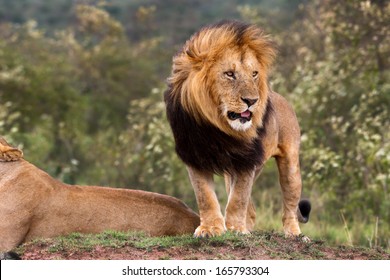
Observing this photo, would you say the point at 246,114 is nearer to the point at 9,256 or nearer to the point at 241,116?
the point at 241,116

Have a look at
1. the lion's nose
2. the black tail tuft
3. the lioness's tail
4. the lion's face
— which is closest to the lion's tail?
the lion's face

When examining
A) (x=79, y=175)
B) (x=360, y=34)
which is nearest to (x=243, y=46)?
(x=360, y=34)

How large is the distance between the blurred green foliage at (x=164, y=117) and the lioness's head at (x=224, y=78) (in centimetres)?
264

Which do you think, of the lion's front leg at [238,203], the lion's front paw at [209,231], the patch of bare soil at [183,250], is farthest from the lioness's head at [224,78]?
the patch of bare soil at [183,250]

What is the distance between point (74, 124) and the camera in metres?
16.6

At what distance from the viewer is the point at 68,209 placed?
595cm

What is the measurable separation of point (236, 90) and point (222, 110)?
15 centimetres

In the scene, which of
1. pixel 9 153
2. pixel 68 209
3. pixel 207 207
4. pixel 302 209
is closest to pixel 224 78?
pixel 207 207

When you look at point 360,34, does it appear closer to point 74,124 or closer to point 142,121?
point 142,121

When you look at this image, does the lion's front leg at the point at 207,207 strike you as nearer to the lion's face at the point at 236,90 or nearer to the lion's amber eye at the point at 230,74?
the lion's face at the point at 236,90

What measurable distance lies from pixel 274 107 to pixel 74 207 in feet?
5.06

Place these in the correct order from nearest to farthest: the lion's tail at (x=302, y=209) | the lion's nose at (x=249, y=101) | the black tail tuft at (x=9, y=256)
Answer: the black tail tuft at (x=9, y=256) → the lion's nose at (x=249, y=101) → the lion's tail at (x=302, y=209)

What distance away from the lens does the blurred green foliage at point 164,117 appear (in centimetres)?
1032

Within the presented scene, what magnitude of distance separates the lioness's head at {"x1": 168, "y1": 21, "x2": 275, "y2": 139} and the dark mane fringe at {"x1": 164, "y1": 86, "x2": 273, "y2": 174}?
0.19ft
